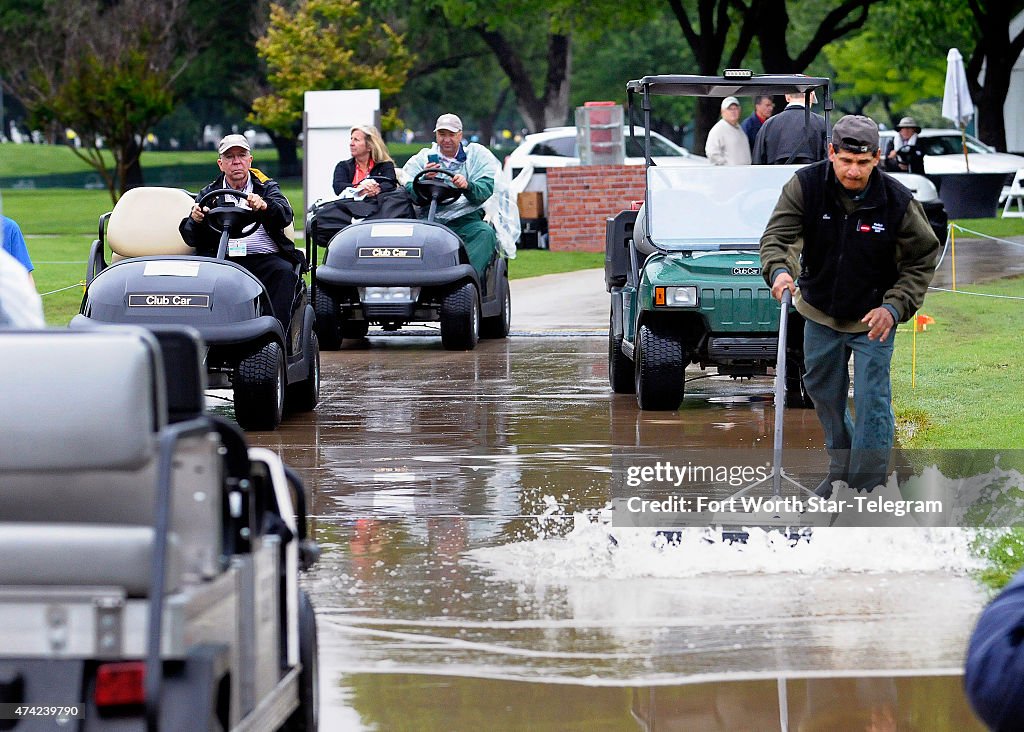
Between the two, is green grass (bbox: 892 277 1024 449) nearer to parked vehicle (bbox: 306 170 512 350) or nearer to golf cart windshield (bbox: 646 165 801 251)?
golf cart windshield (bbox: 646 165 801 251)

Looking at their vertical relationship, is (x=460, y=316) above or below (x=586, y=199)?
above

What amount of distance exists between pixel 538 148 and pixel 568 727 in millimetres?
23615

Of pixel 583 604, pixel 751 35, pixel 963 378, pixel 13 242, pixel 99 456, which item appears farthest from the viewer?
pixel 751 35

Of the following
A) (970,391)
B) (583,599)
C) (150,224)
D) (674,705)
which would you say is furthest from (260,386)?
(674,705)

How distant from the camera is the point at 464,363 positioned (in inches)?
511

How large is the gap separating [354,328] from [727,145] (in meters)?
3.19

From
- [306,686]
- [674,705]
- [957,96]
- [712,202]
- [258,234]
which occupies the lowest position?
[674,705]

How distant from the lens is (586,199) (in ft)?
82.1

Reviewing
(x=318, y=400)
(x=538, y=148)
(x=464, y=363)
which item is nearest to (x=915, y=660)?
(x=318, y=400)

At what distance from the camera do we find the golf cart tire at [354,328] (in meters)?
13.7

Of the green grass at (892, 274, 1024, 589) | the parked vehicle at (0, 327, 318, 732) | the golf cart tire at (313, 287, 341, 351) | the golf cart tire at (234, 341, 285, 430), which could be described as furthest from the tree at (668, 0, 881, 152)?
the parked vehicle at (0, 327, 318, 732)

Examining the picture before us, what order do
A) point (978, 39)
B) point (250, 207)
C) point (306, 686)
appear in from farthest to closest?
point (978, 39)
point (250, 207)
point (306, 686)

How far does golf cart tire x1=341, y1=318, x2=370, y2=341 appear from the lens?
13.7 meters

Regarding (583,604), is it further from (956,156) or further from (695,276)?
(956,156)
